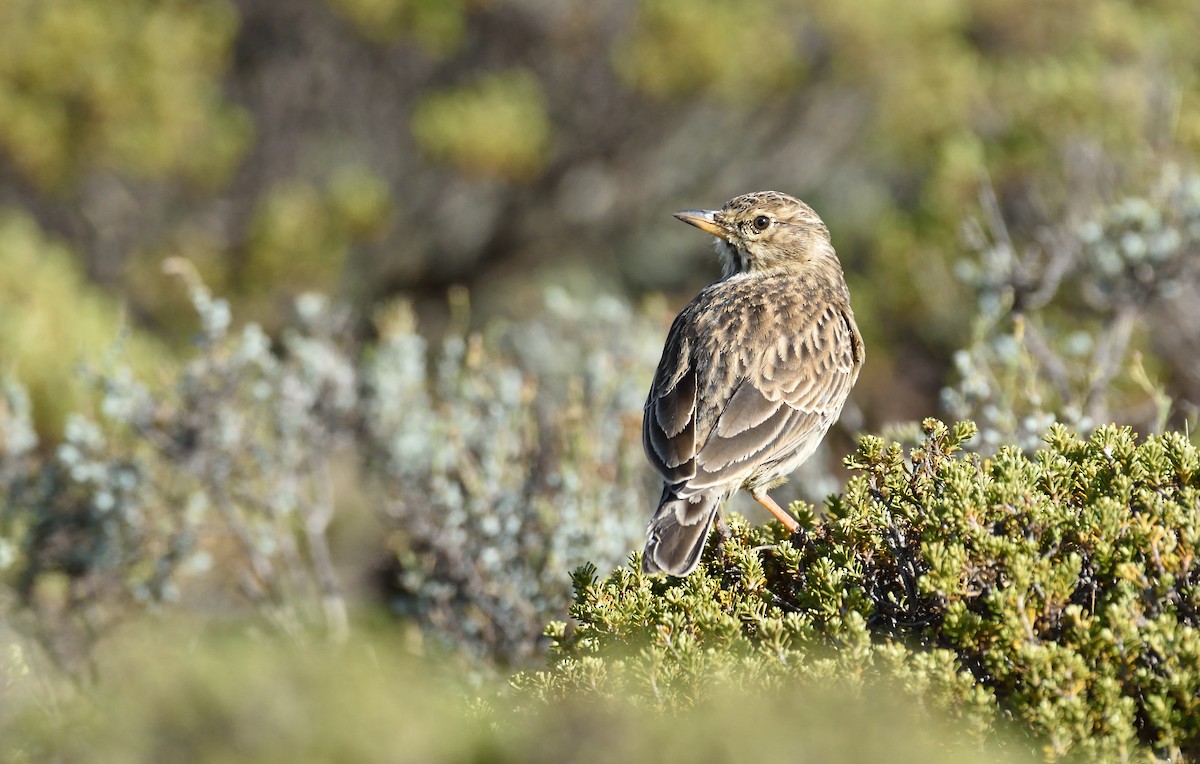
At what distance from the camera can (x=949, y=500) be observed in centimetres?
343

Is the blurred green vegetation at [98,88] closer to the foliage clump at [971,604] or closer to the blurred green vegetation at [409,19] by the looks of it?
the blurred green vegetation at [409,19]

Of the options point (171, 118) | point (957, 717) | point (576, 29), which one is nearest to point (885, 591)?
point (957, 717)

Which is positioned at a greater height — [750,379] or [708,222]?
[708,222]

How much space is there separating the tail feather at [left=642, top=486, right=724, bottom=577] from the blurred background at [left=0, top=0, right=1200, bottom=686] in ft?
5.35

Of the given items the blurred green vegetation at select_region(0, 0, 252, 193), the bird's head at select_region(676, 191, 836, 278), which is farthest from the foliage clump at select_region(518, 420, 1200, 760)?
the blurred green vegetation at select_region(0, 0, 252, 193)

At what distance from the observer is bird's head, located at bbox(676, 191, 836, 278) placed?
19.6ft

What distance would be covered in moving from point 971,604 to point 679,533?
3.14ft

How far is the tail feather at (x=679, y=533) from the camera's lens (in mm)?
3797

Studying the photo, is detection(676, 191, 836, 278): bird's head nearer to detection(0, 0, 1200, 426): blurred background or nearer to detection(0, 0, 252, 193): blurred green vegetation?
detection(0, 0, 1200, 426): blurred background

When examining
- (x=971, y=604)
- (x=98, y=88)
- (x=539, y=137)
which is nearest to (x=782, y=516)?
(x=971, y=604)

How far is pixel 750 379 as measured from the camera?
5.01 metres

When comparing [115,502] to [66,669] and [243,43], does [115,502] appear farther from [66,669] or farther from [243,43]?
[243,43]

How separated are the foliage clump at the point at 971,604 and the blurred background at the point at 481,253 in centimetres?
163

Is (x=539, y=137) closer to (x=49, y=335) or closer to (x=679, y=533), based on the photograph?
(x=49, y=335)
